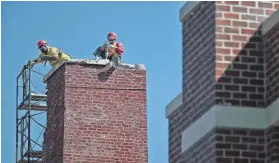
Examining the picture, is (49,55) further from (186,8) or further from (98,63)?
(186,8)

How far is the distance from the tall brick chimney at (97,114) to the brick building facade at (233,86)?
10993 mm

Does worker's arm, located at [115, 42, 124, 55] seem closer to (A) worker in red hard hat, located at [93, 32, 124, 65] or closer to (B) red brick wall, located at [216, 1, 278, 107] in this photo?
(A) worker in red hard hat, located at [93, 32, 124, 65]

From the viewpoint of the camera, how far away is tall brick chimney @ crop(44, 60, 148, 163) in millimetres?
23859

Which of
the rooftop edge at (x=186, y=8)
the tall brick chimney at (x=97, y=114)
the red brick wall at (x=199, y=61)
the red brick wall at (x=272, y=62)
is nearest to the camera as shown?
the red brick wall at (x=272, y=62)

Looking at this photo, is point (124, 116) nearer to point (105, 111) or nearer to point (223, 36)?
point (105, 111)

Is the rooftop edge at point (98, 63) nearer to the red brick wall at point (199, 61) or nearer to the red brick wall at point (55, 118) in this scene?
the red brick wall at point (55, 118)

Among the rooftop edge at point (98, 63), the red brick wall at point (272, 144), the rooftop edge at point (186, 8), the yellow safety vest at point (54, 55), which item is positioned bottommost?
the red brick wall at point (272, 144)

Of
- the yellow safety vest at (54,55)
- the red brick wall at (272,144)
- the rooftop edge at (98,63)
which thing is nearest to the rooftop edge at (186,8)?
the red brick wall at (272,144)

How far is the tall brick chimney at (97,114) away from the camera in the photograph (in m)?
23.9

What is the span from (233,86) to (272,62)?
517 millimetres

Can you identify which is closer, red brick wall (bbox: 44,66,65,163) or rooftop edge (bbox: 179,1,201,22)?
rooftop edge (bbox: 179,1,201,22)

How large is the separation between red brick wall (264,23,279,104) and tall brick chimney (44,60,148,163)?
38.1ft

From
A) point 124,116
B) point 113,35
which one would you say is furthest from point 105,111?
point 113,35

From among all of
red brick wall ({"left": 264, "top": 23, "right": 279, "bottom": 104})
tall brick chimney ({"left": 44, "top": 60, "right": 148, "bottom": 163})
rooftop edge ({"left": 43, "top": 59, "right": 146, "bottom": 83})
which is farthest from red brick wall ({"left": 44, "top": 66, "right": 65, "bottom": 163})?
red brick wall ({"left": 264, "top": 23, "right": 279, "bottom": 104})
